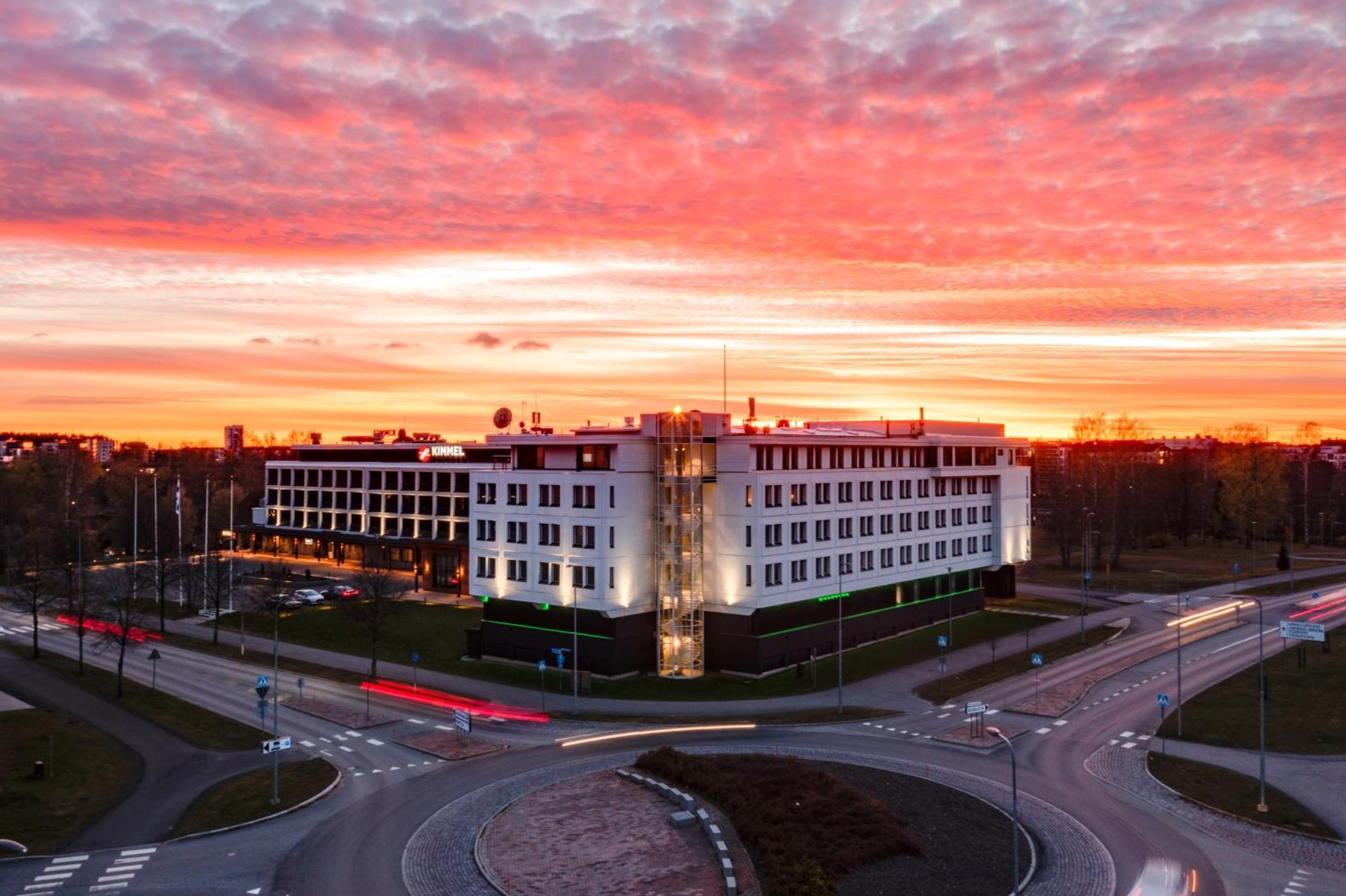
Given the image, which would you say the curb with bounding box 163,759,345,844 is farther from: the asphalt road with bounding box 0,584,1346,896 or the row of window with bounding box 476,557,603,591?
the row of window with bounding box 476,557,603,591

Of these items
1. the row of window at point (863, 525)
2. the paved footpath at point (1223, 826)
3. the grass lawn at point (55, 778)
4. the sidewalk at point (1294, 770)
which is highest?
the row of window at point (863, 525)

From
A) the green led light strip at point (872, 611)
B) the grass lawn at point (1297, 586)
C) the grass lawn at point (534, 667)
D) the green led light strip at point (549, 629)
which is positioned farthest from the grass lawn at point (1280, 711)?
the grass lawn at point (1297, 586)

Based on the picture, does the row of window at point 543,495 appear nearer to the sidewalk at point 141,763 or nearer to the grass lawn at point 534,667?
the grass lawn at point 534,667

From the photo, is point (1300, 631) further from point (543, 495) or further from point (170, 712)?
point (170, 712)

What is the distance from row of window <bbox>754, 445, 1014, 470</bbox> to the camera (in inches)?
2921

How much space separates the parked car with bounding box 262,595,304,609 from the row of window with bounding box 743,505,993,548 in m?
38.6

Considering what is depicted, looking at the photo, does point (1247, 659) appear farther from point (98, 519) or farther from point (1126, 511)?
point (98, 519)

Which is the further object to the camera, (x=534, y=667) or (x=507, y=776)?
(x=534, y=667)

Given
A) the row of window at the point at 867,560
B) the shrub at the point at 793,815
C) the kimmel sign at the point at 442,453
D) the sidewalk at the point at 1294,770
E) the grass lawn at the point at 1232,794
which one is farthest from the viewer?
the kimmel sign at the point at 442,453

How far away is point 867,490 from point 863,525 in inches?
125

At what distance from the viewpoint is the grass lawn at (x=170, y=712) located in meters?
53.8

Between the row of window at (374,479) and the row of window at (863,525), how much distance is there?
53.3 m

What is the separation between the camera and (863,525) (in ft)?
269

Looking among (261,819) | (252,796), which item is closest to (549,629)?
(252,796)
